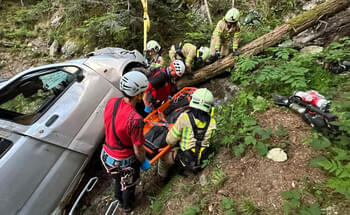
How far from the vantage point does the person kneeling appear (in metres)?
2.54

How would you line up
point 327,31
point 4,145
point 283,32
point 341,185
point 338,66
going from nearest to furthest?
1. point 341,185
2. point 4,145
3. point 338,66
4. point 283,32
5. point 327,31

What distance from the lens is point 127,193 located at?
265 cm

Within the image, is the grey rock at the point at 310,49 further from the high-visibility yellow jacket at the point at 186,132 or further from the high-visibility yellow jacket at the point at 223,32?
the high-visibility yellow jacket at the point at 186,132

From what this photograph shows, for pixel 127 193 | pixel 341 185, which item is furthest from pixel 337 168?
pixel 127 193

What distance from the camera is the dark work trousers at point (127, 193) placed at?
257cm

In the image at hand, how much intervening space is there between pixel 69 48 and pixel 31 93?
5246mm

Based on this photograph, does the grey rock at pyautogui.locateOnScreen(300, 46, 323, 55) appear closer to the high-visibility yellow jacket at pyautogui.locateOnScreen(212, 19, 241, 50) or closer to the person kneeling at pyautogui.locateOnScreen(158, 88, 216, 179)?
the high-visibility yellow jacket at pyautogui.locateOnScreen(212, 19, 241, 50)

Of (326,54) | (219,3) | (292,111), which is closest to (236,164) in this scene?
(292,111)

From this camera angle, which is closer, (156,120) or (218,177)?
(218,177)

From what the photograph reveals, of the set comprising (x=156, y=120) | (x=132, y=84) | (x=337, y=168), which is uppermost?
(x=132, y=84)

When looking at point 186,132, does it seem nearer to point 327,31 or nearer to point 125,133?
point 125,133

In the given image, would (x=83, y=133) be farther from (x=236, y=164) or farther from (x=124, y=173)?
(x=236, y=164)

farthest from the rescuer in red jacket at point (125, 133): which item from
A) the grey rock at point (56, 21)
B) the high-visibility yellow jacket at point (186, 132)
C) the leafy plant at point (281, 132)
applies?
the grey rock at point (56, 21)

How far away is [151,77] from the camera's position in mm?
3855
